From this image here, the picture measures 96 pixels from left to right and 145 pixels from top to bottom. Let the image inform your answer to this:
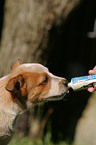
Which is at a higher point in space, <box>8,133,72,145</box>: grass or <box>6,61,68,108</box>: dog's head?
<box>6,61,68,108</box>: dog's head

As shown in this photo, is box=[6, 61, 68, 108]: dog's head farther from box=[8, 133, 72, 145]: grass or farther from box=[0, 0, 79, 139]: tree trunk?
box=[8, 133, 72, 145]: grass

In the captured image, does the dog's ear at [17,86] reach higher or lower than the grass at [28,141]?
higher

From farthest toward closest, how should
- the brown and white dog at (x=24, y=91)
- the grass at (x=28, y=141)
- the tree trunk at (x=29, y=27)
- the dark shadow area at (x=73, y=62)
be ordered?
the dark shadow area at (x=73, y=62) → the grass at (x=28, y=141) → the tree trunk at (x=29, y=27) → the brown and white dog at (x=24, y=91)

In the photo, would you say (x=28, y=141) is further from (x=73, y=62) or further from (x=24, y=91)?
(x=24, y=91)

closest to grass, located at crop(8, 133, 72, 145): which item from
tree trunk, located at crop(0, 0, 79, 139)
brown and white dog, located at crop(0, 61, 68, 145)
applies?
tree trunk, located at crop(0, 0, 79, 139)

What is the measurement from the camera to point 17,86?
326 centimetres

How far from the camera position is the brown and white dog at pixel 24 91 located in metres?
3.28

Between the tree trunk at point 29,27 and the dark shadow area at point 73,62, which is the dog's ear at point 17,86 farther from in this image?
the dark shadow area at point 73,62

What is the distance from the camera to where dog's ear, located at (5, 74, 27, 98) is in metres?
3.06

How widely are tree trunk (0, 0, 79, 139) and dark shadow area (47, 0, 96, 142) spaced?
3.79 feet

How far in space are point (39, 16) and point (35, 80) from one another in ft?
7.36

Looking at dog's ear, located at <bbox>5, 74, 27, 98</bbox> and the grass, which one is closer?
dog's ear, located at <bbox>5, 74, 27, 98</bbox>

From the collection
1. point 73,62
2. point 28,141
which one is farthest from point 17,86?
point 73,62

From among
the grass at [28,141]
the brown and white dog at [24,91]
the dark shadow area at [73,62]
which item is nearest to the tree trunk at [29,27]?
the dark shadow area at [73,62]
